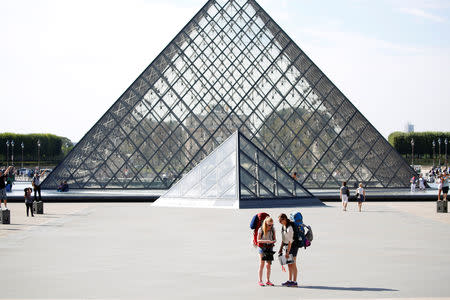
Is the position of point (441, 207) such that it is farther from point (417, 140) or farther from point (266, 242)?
point (417, 140)

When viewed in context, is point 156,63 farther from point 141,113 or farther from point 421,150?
point 421,150

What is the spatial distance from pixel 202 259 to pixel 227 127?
2499cm

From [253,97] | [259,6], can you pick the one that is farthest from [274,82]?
[259,6]

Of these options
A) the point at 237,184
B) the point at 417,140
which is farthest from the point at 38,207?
the point at 417,140

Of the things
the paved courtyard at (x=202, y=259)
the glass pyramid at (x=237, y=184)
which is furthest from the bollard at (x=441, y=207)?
the glass pyramid at (x=237, y=184)

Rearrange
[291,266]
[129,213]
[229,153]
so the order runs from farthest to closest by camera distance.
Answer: [229,153] < [129,213] < [291,266]

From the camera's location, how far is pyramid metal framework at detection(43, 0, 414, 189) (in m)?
34.9

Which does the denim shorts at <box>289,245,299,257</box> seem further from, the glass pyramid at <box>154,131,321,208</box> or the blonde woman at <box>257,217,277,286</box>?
the glass pyramid at <box>154,131,321,208</box>

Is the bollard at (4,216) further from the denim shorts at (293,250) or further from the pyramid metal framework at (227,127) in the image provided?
the pyramid metal framework at (227,127)

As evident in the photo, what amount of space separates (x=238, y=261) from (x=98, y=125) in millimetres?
25895

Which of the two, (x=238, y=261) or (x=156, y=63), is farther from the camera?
(x=156, y=63)

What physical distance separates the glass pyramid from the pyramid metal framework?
8.55 m

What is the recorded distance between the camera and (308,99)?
3628 centimetres

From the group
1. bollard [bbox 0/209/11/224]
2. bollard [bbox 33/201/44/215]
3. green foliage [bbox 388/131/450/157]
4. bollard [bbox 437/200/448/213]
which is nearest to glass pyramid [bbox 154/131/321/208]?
bollard [bbox 437/200/448/213]
